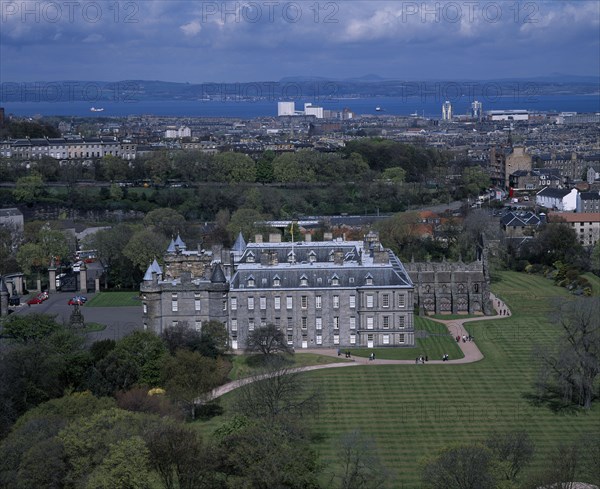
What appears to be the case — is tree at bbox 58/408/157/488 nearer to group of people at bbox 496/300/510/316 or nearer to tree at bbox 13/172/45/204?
group of people at bbox 496/300/510/316

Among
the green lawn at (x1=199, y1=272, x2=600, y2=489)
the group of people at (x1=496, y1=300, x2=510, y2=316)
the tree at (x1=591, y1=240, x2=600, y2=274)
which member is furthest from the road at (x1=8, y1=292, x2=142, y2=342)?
the tree at (x1=591, y1=240, x2=600, y2=274)

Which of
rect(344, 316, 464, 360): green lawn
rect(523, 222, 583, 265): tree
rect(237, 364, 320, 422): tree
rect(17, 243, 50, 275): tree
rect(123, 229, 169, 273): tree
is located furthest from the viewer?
rect(523, 222, 583, 265): tree

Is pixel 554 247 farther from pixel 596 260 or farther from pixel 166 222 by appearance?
pixel 166 222

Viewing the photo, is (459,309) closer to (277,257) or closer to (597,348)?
(277,257)

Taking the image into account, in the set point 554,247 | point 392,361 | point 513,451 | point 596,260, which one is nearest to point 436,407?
point 392,361

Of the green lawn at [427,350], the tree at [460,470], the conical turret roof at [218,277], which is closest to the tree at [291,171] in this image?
the green lawn at [427,350]

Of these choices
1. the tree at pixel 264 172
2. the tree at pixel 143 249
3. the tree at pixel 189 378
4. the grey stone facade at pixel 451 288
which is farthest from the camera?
the tree at pixel 264 172

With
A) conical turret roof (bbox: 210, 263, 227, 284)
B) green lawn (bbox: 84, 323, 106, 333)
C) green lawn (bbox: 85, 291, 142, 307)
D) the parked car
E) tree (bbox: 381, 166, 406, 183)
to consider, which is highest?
conical turret roof (bbox: 210, 263, 227, 284)

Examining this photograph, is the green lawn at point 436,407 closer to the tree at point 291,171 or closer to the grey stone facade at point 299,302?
the grey stone facade at point 299,302
